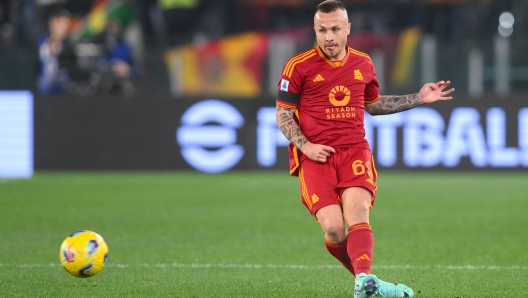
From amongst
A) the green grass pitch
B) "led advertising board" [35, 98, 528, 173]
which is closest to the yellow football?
the green grass pitch

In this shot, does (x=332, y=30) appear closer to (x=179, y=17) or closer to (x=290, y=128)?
(x=290, y=128)

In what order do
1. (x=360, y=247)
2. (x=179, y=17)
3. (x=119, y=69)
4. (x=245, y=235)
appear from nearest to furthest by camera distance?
(x=360, y=247)
(x=245, y=235)
(x=119, y=69)
(x=179, y=17)

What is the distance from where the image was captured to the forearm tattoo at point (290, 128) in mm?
5637

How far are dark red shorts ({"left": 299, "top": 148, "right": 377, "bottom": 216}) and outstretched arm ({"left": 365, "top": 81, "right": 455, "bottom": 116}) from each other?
1.63 ft

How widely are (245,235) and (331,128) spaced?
3.29m

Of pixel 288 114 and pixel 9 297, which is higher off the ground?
pixel 288 114

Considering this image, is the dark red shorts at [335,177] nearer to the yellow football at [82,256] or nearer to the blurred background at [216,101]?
the yellow football at [82,256]

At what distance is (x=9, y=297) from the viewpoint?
222 inches

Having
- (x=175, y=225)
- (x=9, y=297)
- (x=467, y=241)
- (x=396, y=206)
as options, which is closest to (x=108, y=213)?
(x=175, y=225)

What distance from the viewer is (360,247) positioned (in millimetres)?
5371

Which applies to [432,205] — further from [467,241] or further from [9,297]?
[9,297]

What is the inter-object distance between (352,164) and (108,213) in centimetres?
545

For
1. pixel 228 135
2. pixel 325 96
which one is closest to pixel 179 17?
pixel 228 135

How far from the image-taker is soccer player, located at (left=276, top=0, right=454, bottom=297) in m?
5.55
